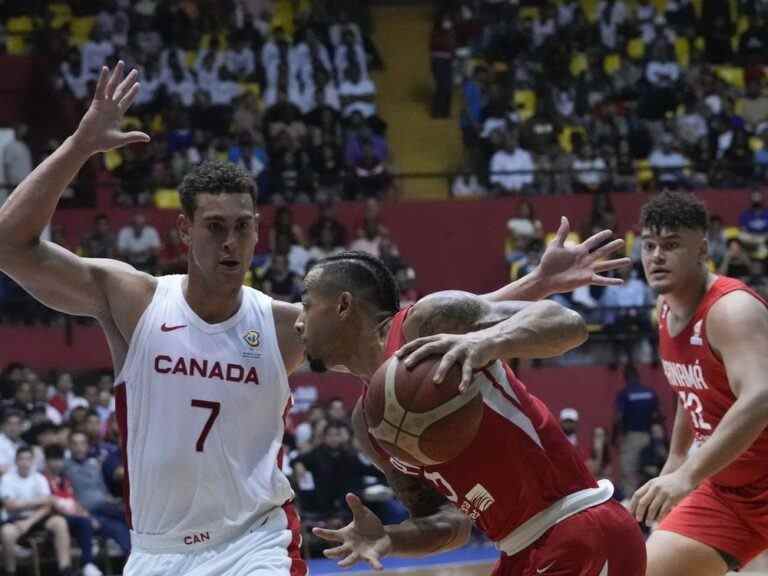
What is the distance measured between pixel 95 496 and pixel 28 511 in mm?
608

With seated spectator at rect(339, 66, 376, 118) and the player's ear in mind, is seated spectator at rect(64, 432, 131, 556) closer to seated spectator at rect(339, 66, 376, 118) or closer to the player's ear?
the player's ear

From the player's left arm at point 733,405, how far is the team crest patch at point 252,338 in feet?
5.43

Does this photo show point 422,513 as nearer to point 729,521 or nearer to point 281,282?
point 729,521

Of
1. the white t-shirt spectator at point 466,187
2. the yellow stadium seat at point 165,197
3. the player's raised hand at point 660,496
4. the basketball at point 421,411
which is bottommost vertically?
the white t-shirt spectator at point 466,187

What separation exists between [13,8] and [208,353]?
52.3 ft

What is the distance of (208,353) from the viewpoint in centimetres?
479

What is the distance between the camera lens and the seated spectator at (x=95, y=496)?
36.7 feet

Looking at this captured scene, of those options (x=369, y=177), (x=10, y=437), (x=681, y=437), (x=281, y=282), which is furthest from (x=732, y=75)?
(x=681, y=437)

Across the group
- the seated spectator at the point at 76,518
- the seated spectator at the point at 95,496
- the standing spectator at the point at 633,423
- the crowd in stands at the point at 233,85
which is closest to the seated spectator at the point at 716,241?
the standing spectator at the point at 633,423

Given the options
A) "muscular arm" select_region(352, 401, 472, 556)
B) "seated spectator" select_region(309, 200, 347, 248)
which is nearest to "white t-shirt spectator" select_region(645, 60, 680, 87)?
"seated spectator" select_region(309, 200, 347, 248)

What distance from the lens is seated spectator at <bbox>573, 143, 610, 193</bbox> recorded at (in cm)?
1689

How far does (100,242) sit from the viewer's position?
14633 mm

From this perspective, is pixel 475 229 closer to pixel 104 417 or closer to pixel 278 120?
pixel 278 120

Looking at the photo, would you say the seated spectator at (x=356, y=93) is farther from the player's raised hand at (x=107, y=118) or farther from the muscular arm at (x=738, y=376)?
the player's raised hand at (x=107, y=118)
